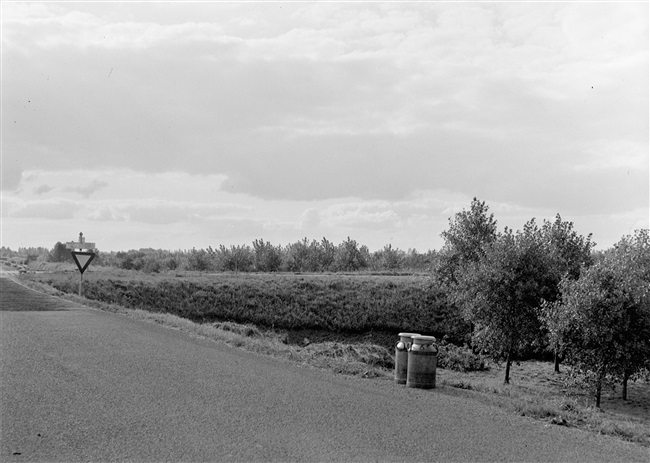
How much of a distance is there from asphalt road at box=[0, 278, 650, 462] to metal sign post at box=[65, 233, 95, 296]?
1698 centimetres

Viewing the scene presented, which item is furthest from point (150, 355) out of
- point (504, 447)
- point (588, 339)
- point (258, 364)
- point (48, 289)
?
point (48, 289)

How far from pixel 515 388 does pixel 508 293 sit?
741 cm

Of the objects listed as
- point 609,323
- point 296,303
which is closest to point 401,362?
point 609,323

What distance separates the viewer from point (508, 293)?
28719 millimetres

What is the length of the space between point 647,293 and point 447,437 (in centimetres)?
→ 1736

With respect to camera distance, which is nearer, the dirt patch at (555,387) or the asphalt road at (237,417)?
the asphalt road at (237,417)

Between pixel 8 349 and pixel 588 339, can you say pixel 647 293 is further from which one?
pixel 8 349

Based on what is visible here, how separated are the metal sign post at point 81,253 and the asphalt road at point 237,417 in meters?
17.0

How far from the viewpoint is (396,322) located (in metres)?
51.1

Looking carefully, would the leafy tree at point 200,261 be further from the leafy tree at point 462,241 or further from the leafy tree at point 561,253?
the leafy tree at point 561,253

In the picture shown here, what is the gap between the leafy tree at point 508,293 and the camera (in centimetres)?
2875

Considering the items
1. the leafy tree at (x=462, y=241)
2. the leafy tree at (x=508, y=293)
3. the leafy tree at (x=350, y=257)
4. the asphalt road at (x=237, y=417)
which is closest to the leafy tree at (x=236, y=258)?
the leafy tree at (x=350, y=257)

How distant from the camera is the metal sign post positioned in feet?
101

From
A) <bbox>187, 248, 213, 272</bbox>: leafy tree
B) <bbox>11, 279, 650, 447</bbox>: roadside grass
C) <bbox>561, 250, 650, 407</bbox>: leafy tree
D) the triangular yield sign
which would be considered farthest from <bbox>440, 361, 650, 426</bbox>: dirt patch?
<bbox>187, 248, 213, 272</bbox>: leafy tree
